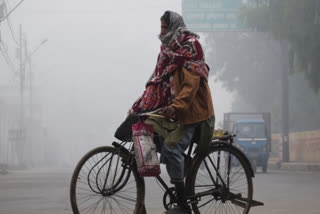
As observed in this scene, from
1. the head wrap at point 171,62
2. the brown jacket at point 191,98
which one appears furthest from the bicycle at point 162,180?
the head wrap at point 171,62

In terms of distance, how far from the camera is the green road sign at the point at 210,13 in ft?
112

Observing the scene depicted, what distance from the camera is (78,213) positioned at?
5.98m

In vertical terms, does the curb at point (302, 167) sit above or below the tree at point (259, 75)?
below

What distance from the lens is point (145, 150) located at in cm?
599

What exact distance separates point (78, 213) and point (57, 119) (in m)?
103

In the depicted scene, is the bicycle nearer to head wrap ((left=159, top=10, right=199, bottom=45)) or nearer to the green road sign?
head wrap ((left=159, top=10, right=199, bottom=45))

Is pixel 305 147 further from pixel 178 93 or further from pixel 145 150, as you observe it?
pixel 145 150

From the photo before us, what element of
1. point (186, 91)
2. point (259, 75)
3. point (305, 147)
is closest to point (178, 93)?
point (186, 91)

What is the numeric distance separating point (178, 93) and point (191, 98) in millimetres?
130

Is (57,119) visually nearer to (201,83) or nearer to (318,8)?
(318,8)

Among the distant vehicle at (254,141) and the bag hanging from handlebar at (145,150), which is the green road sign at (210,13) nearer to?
the distant vehicle at (254,141)

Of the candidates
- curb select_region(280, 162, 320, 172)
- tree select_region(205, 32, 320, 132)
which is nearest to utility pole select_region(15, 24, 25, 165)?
tree select_region(205, 32, 320, 132)

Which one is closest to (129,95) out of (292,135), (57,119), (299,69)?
(57,119)

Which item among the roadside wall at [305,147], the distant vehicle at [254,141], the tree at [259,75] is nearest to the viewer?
the distant vehicle at [254,141]
